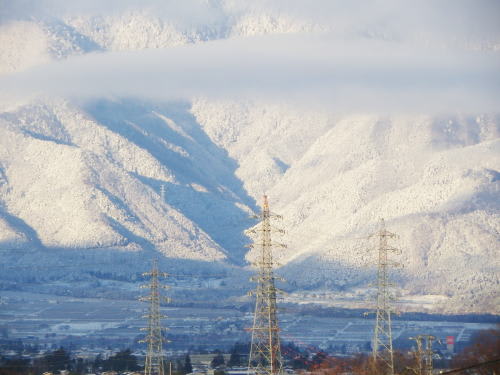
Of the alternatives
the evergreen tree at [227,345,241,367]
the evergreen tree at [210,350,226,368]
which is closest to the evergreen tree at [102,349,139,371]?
the evergreen tree at [210,350,226,368]

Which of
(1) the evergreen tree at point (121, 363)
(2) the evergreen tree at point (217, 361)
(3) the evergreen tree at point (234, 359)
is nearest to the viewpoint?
(1) the evergreen tree at point (121, 363)

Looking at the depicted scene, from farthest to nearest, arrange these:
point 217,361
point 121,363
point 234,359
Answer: point 234,359, point 217,361, point 121,363

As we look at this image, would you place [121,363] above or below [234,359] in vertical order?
below

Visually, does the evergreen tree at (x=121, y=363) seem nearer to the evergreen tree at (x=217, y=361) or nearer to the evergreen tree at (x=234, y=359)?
the evergreen tree at (x=217, y=361)

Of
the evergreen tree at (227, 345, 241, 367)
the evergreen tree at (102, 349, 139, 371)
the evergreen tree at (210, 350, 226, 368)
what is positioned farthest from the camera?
the evergreen tree at (210, 350, 226, 368)

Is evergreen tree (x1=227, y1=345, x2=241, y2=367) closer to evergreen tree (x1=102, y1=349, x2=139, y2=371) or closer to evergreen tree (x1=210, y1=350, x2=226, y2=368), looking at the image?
evergreen tree (x1=210, y1=350, x2=226, y2=368)

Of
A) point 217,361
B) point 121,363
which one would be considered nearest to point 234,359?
point 217,361

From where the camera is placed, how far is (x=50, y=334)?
185250mm

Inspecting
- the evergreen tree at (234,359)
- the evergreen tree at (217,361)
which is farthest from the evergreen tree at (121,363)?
the evergreen tree at (234,359)

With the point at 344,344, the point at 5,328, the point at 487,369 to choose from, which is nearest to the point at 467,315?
the point at 344,344

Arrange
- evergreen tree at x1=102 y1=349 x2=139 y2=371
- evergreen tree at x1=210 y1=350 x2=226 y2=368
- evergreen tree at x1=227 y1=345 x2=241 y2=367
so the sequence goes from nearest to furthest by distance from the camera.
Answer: evergreen tree at x1=102 y1=349 x2=139 y2=371, evergreen tree at x1=227 y1=345 x2=241 y2=367, evergreen tree at x1=210 y1=350 x2=226 y2=368

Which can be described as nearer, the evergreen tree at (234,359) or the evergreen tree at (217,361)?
the evergreen tree at (234,359)

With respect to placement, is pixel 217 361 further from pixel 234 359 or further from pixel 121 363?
pixel 121 363

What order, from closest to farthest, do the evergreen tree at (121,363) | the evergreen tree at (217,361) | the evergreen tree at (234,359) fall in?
the evergreen tree at (121,363), the evergreen tree at (234,359), the evergreen tree at (217,361)
